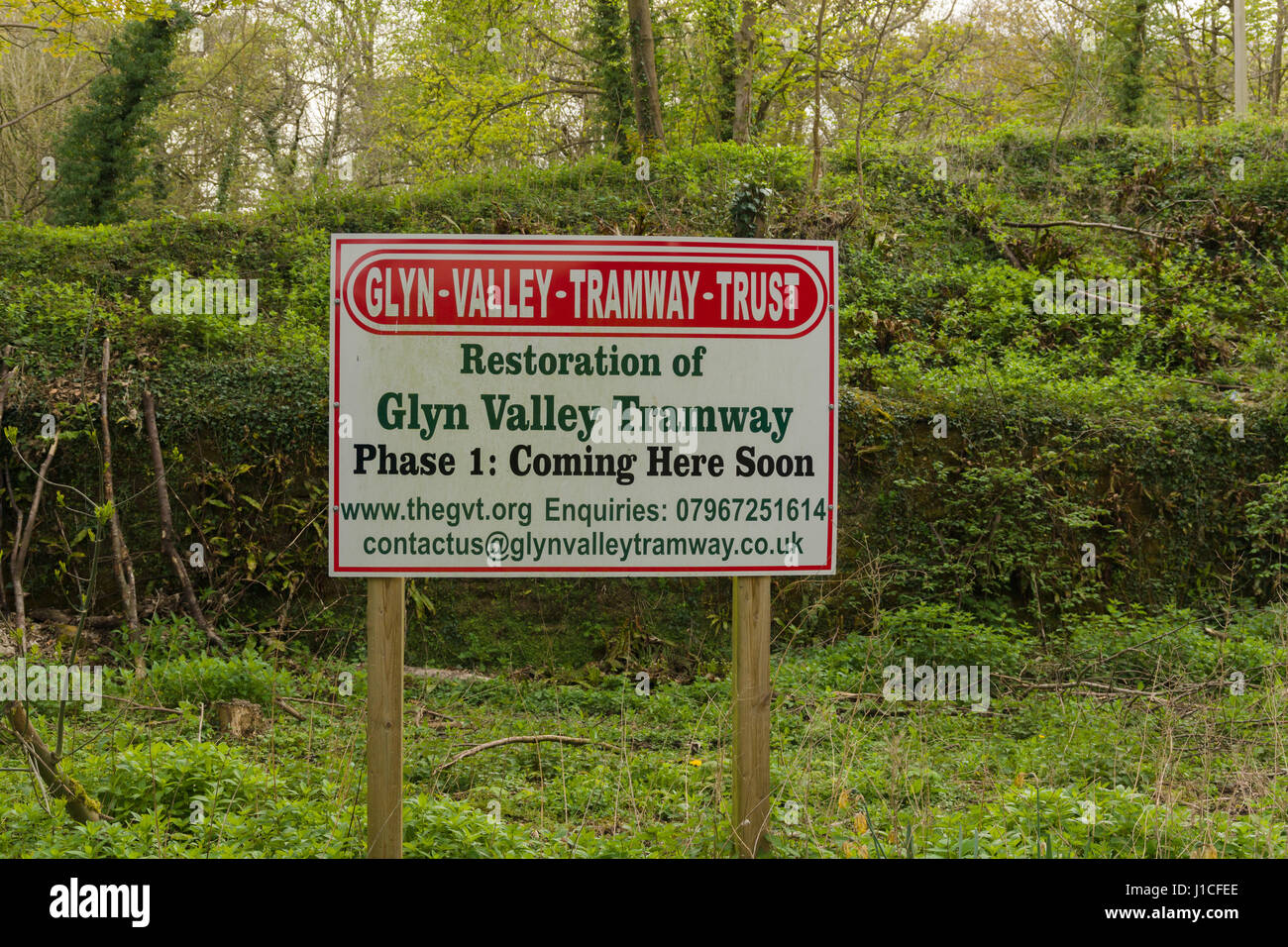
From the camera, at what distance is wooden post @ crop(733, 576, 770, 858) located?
3.37 meters

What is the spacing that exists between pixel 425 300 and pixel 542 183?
11474 millimetres

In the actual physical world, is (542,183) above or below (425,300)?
above

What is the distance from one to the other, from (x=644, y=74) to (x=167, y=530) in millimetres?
11291

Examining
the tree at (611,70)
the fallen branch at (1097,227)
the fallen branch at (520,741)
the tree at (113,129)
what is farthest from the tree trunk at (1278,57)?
the fallen branch at (520,741)

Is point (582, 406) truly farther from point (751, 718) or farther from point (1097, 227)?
point (1097, 227)

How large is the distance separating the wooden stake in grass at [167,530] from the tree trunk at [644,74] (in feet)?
31.8

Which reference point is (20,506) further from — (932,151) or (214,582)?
(932,151)

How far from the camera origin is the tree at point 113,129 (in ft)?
48.7

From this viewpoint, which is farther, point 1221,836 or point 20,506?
point 20,506

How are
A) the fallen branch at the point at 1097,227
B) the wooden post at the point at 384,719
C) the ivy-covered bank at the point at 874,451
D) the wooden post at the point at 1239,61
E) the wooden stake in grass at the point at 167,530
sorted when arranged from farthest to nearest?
the wooden post at the point at 1239,61
the fallen branch at the point at 1097,227
the ivy-covered bank at the point at 874,451
the wooden stake in grass at the point at 167,530
the wooden post at the point at 384,719

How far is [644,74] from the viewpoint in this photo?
15258mm

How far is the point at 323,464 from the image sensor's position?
26.5ft

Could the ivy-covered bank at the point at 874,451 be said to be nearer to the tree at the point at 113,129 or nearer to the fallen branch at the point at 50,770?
the fallen branch at the point at 50,770

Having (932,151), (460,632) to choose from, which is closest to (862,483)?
(460,632)
